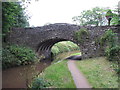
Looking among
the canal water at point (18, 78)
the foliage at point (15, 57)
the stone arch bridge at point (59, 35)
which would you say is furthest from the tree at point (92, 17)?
the canal water at point (18, 78)

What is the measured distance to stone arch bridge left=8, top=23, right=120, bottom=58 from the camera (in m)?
9.30

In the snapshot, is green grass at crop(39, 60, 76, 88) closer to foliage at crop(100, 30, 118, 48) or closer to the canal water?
the canal water

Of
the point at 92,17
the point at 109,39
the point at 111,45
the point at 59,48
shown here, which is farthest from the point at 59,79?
the point at 92,17

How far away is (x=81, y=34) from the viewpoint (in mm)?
9484

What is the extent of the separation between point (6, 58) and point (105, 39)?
806 centimetres

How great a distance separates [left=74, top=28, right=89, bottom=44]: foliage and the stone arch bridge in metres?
0.19

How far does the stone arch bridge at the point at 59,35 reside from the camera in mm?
9305

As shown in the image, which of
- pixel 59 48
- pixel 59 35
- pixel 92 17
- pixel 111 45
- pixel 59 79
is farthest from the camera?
pixel 92 17

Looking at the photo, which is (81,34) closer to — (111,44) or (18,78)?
(111,44)

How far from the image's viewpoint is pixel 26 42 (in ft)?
38.3

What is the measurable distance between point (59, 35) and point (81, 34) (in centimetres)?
214

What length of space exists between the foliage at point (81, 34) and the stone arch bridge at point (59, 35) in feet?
0.62

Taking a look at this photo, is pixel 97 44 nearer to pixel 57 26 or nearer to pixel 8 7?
pixel 57 26

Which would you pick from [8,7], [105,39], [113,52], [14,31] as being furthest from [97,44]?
[14,31]
